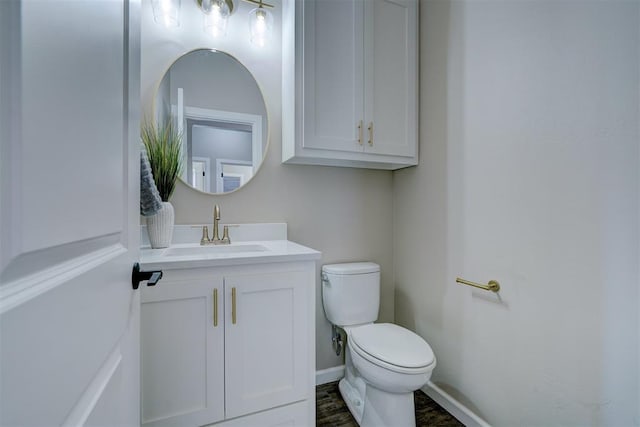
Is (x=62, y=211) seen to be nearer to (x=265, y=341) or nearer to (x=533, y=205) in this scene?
(x=265, y=341)

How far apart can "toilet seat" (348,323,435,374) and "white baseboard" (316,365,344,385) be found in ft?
1.75

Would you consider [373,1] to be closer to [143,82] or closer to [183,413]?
[143,82]

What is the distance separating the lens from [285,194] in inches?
69.4

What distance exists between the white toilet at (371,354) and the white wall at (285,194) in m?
0.18

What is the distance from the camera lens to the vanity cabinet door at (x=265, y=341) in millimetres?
1131

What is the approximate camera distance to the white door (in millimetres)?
244

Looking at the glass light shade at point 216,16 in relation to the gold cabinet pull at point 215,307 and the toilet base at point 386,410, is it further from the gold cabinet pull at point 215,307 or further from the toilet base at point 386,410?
the toilet base at point 386,410

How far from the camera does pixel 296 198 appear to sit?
1788mm

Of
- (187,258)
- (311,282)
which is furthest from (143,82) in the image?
(311,282)

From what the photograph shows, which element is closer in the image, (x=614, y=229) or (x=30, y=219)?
(x=30, y=219)

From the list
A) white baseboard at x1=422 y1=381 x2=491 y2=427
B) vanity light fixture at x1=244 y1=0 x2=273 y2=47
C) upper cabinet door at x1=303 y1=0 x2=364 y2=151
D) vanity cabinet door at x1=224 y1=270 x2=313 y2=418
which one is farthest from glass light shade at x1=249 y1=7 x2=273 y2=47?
white baseboard at x1=422 y1=381 x2=491 y2=427

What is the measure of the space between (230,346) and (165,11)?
1638mm

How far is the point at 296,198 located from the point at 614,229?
1.41 m

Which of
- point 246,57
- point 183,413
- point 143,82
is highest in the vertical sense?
point 246,57
